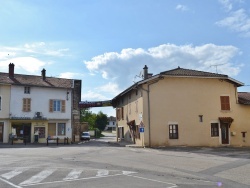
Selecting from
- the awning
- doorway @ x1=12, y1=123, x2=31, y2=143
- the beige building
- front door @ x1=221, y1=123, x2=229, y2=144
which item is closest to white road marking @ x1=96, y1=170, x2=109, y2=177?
the beige building

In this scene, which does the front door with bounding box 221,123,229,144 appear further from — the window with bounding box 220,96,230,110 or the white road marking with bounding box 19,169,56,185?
the white road marking with bounding box 19,169,56,185

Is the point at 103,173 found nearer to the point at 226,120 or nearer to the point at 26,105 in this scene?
the point at 226,120

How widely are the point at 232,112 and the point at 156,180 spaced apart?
23147 mm

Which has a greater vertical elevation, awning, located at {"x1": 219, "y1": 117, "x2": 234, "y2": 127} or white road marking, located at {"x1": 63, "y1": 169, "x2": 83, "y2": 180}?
awning, located at {"x1": 219, "y1": 117, "x2": 234, "y2": 127}

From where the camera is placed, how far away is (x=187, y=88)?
31.2 metres

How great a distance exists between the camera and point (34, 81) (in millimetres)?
40438

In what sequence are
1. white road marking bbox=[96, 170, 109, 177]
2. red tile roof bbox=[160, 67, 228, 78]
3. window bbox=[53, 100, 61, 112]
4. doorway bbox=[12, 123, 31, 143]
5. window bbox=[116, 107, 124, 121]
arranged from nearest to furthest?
white road marking bbox=[96, 170, 109, 177] → red tile roof bbox=[160, 67, 228, 78] → doorway bbox=[12, 123, 31, 143] → window bbox=[53, 100, 61, 112] → window bbox=[116, 107, 124, 121]

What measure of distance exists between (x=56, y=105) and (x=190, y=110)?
17494 millimetres

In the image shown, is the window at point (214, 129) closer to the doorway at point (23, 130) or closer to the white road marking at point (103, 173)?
the white road marking at point (103, 173)

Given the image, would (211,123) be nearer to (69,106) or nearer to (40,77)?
(69,106)

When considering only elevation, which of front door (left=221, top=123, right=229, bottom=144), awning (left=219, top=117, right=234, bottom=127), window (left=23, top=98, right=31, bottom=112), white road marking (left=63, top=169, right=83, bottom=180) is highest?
window (left=23, top=98, right=31, bottom=112)

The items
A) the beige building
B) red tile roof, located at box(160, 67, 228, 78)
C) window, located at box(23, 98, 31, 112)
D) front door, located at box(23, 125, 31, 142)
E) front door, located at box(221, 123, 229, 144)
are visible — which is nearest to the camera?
the beige building

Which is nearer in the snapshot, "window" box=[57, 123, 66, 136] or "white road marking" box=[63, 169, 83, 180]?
"white road marking" box=[63, 169, 83, 180]

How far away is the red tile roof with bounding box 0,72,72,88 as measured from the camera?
38406mm
